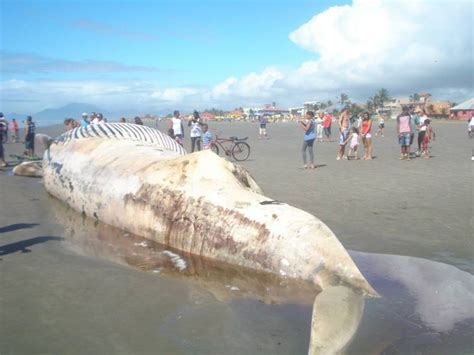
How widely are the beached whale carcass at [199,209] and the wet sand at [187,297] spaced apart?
0.42m

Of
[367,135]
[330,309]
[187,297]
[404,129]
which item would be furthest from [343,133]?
[330,309]

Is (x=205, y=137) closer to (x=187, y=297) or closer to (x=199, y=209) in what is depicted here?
(x=199, y=209)

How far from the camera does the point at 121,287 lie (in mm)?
4195

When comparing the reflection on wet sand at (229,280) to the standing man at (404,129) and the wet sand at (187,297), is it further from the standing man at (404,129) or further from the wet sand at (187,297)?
the standing man at (404,129)

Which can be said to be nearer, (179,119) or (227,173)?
(227,173)

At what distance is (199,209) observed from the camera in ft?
16.2

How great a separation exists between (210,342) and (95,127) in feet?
19.8

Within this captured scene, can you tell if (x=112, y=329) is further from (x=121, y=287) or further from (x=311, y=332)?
(x=311, y=332)

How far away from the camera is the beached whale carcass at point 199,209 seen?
13.4ft

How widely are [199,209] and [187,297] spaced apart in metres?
1.22

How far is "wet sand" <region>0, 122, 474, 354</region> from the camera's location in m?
3.13

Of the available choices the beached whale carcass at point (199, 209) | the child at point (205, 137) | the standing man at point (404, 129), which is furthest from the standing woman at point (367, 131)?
the beached whale carcass at point (199, 209)

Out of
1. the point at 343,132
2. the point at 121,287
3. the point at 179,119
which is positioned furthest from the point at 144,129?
the point at 343,132

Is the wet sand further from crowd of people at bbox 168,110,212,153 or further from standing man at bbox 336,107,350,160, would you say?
standing man at bbox 336,107,350,160
